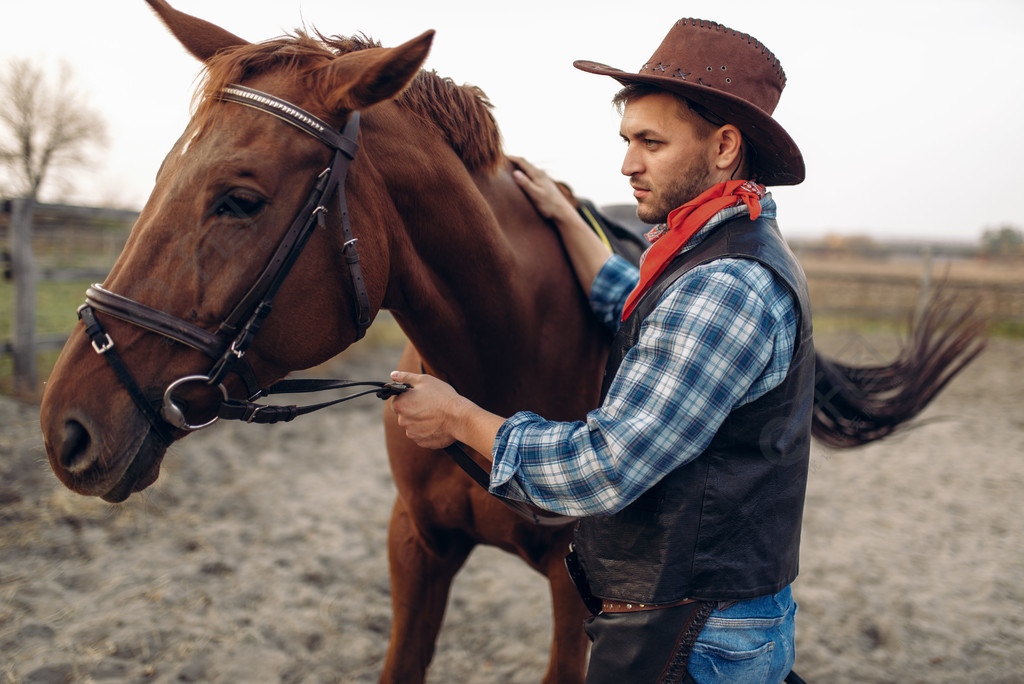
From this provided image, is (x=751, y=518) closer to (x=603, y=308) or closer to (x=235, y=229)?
(x=603, y=308)

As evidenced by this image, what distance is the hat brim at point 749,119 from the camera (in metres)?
1.29

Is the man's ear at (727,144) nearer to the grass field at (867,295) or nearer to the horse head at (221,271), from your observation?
the horse head at (221,271)

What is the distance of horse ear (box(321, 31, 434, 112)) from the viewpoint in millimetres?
1211

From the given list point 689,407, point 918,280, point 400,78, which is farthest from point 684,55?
point 918,280

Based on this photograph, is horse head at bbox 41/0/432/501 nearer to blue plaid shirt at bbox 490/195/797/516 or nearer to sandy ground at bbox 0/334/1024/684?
sandy ground at bbox 0/334/1024/684

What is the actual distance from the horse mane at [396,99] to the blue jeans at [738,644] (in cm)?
126

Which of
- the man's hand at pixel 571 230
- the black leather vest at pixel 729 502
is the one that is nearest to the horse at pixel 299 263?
the man's hand at pixel 571 230

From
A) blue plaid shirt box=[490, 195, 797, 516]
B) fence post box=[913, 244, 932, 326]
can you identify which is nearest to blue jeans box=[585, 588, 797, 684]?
blue plaid shirt box=[490, 195, 797, 516]

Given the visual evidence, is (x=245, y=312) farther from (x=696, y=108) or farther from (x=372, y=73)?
(x=696, y=108)

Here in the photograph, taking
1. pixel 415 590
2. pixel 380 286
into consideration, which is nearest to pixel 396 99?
pixel 380 286

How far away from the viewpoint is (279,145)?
1.28 metres

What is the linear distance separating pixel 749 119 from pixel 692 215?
249 millimetres

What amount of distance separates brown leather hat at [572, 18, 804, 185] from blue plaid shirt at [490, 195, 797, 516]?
0.37m

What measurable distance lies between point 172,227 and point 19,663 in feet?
7.39
